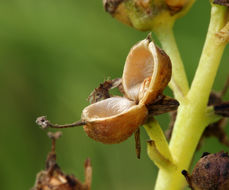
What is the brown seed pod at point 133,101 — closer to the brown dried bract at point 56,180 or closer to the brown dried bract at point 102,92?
the brown dried bract at point 102,92

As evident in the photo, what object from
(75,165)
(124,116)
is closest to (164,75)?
(124,116)

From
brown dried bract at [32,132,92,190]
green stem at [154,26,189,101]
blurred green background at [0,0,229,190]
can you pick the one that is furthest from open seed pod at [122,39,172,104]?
blurred green background at [0,0,229,190]

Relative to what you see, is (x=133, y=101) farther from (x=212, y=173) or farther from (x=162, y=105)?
(x=212, y=173)

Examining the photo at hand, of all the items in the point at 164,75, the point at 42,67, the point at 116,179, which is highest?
the point at 164,75

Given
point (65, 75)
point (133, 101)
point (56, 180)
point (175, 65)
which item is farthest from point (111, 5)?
point (65, 75)

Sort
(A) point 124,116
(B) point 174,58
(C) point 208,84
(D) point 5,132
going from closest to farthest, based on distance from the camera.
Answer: (A) point 124,116 → (C) point 208,84 → (B) point 174,58 → (D) point 5,132

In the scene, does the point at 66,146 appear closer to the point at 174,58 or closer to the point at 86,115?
the point at 174,58

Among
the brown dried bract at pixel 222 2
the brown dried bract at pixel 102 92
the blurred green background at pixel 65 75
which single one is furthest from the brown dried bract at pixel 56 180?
the blurred green background at pixel 65 75
